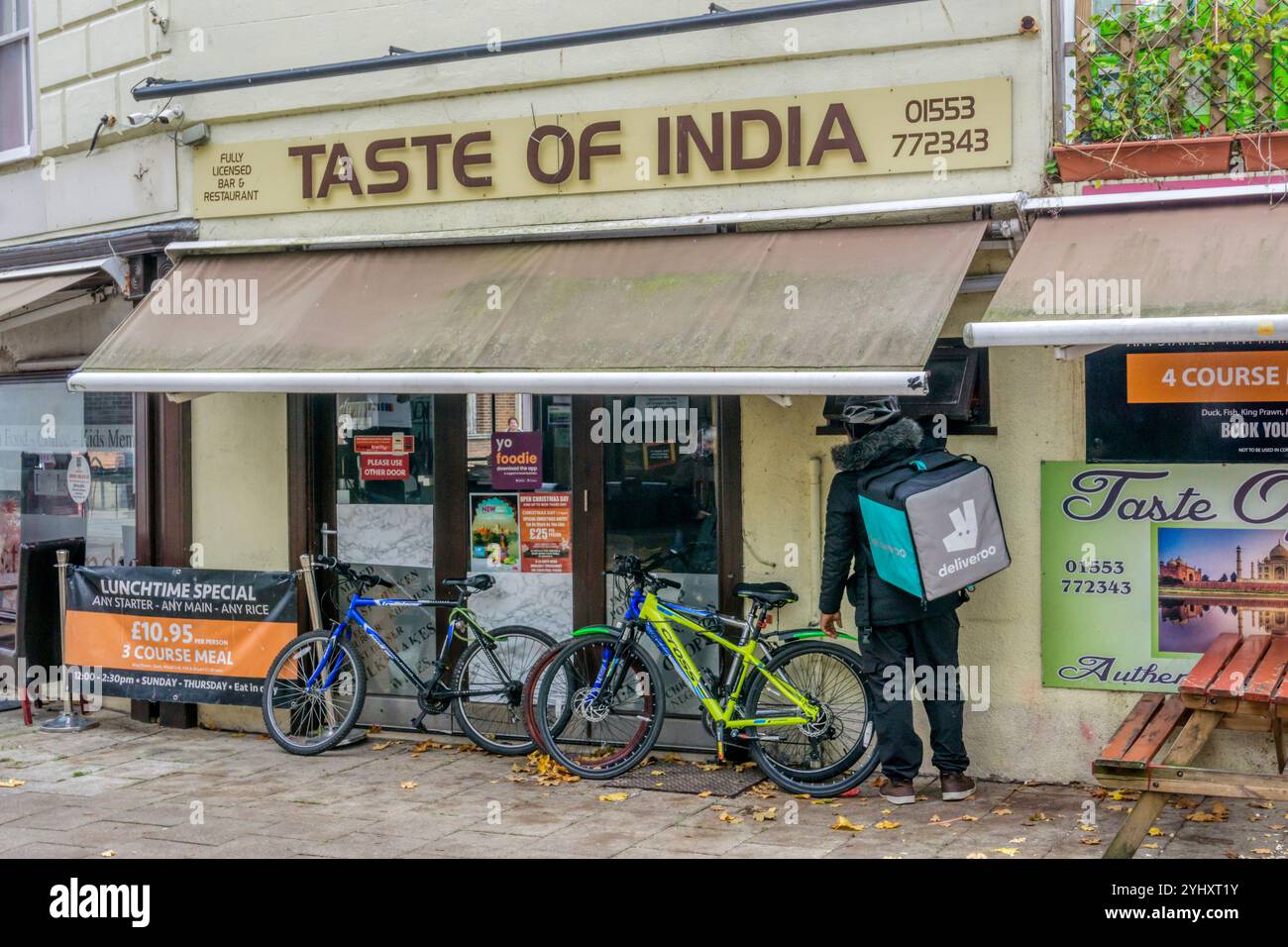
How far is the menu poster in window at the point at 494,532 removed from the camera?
29.8ft

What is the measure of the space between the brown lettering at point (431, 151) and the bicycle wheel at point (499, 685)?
280 cm

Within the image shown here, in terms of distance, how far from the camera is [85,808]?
7652 mm

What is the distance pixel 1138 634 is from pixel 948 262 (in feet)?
7.07

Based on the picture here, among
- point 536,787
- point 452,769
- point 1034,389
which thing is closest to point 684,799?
point 536,787

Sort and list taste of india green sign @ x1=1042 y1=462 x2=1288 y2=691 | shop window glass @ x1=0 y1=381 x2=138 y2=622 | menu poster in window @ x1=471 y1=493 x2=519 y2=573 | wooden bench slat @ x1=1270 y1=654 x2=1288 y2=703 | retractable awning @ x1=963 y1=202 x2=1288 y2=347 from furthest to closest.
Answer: shop window glass @ x1=0 y1=381 x2=138 y2=622, menu poster in window @ x1=471 y1=493 x2=519 y2=573, taste of india green sign @ x1=1042 y1=462 x2=1288 y2=691, retractable awning @ x1=963 y1=202 x2=1288 y2=347, wooden bench slat @ x1=1270 y1=654 x2=1288 y2=703

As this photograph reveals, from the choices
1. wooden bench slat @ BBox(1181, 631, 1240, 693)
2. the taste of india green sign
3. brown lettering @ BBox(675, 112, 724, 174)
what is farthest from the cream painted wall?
wooden bench slat @ BBox(1181, 631, 1240, 693)

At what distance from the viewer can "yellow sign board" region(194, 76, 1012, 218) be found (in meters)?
7.74

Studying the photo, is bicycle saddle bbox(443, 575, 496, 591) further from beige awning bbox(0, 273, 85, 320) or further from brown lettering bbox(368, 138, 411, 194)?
beige awning bbox(0, 273, 85, 320)

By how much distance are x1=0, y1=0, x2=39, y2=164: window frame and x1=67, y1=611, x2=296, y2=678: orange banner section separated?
3.80 meters

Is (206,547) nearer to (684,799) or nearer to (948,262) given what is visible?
(684,799)

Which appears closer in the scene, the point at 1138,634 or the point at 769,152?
the point at 1138,634

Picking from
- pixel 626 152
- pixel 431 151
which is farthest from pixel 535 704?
pixel 431 151

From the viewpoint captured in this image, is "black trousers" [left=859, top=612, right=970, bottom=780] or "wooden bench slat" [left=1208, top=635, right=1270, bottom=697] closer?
"wooden bench slat" [left=1208, top=635, right=1270, bottom=697]

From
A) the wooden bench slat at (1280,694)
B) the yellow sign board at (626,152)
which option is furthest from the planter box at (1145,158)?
the wooden bench slat at (1280,694)
